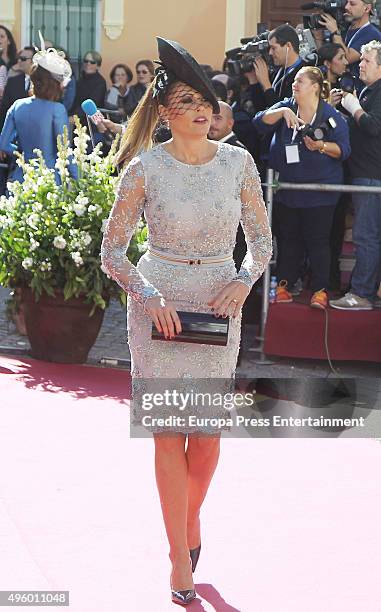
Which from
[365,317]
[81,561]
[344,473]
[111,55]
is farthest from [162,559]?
[111,55]

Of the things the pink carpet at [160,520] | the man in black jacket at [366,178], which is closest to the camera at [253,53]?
the man in black jacket at [366,178]

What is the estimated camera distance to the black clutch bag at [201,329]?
13.2 feet

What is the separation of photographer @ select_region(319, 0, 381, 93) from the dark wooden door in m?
5.73

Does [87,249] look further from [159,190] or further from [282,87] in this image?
[159,190]

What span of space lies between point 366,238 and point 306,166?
2.19 feet

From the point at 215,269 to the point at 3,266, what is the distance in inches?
167

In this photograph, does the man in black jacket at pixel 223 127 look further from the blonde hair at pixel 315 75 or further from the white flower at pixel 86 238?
the white flower at pixel 86 238

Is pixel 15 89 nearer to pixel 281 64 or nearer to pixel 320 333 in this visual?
pixel 281 64

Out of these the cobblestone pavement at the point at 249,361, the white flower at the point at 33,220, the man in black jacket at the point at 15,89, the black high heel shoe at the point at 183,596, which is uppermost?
the man in black jacket at the point at 15,89

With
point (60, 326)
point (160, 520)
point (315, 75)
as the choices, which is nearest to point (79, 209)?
point (60, 326)

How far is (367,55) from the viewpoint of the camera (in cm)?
862

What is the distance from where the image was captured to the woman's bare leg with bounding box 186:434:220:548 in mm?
4266

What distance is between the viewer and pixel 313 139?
27.6 feet

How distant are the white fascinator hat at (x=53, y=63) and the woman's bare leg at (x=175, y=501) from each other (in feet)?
17.7
